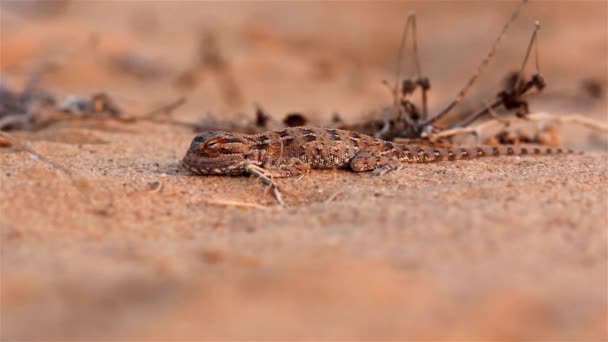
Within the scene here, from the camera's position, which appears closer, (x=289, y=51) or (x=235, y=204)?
(x=235, y=204)

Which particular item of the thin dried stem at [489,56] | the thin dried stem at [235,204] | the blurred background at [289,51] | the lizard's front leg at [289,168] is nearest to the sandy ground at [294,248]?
the thin dried stem at [235,204]

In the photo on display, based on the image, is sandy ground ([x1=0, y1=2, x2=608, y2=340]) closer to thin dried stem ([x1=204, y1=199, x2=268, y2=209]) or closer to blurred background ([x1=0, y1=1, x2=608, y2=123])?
thin dried stem ([x1=204, y1=199, x2=268, y2=209])

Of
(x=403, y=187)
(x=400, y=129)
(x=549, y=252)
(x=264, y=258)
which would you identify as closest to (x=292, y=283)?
(x=264, y=258)

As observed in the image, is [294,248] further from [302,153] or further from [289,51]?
[289,51]

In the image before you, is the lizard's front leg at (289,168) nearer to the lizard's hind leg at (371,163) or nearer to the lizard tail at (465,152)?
the lizard's hind leg at (371,163)

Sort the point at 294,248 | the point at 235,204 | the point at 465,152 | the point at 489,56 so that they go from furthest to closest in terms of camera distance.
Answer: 1. the point at 489,56
2. the point at 465,152
3. the point at 235,204
4. the point at 294,248

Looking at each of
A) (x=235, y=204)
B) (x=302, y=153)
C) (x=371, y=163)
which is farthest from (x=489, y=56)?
(x=235, y=204)
